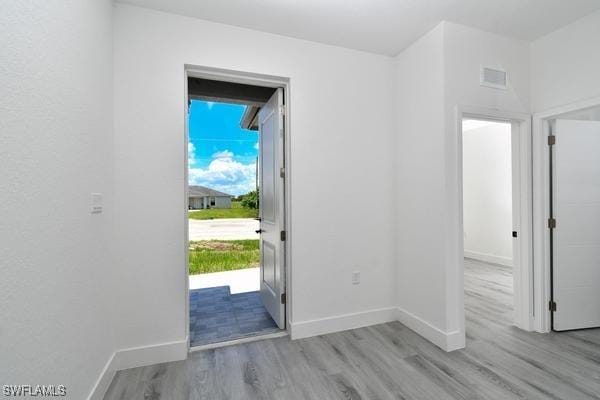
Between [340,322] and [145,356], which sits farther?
[340,322]

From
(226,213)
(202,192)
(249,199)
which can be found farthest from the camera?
(226,213)

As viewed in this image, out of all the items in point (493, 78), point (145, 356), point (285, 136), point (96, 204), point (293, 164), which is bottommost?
point (145, 356)

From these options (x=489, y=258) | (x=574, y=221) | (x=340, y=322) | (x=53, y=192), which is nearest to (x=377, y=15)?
(x=53, y=192)

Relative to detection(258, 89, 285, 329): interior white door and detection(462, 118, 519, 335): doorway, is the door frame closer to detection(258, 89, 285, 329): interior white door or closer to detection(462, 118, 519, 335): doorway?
detection(258, 89, 285, 329): interior white door

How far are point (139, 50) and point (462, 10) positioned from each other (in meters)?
2.66

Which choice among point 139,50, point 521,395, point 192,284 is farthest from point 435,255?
point 192,284

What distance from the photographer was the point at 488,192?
5590 millimetres

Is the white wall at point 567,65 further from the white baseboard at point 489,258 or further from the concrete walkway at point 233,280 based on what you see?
the concrete walkway at point 233,280

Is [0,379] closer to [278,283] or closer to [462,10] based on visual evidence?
[278,283]

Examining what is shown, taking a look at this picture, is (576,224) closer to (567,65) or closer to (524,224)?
(524,224)

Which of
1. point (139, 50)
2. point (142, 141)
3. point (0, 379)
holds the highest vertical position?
point (139, 50)

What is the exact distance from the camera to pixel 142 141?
87.0 inches

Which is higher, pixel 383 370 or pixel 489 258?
pixel 489 258

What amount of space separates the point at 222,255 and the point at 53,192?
197 inches
